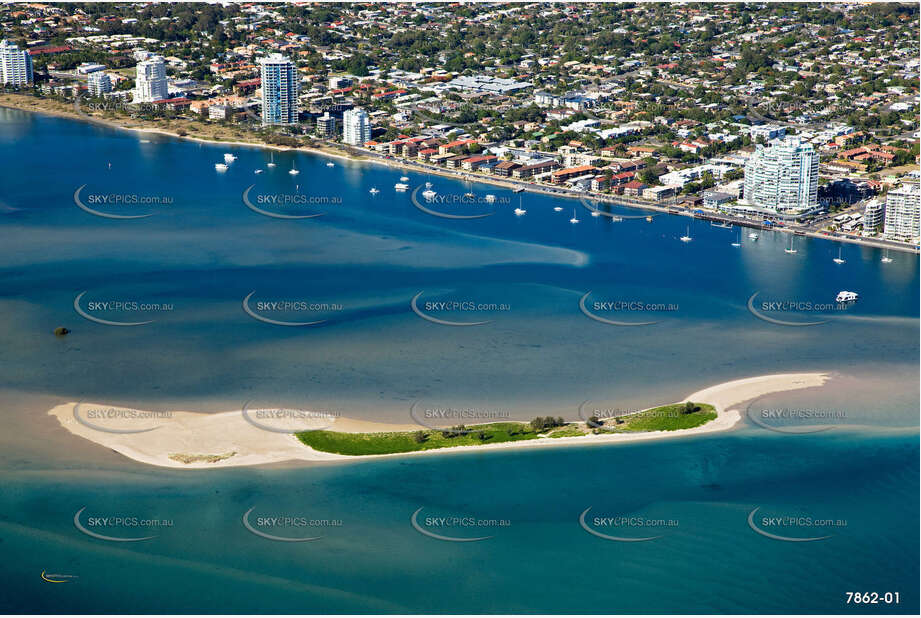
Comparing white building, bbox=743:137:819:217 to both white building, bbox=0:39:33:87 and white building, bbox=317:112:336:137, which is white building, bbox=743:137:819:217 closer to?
white building, bbox=317:112:336:137

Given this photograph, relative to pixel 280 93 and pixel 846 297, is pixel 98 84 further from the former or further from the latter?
pixel 846 297

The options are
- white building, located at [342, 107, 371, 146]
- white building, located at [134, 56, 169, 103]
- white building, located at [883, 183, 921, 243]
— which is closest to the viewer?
white building, located at [883, 183, 921, 243]

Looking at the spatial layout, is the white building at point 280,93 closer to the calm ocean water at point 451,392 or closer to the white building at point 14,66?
the calm ocean water at point 451,392

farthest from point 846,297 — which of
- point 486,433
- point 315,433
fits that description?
point 315,433

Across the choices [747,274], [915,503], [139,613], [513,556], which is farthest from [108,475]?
[747,274]

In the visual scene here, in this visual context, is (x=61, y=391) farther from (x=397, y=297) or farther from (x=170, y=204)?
(x=170, y=204)

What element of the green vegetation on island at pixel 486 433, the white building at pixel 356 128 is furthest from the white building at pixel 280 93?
the green vegetation on island at pixel 486 433

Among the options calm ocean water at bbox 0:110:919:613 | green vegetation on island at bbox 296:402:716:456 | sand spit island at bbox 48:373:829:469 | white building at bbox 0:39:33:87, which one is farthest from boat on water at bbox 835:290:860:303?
white building at bbox 0:39:33:87
